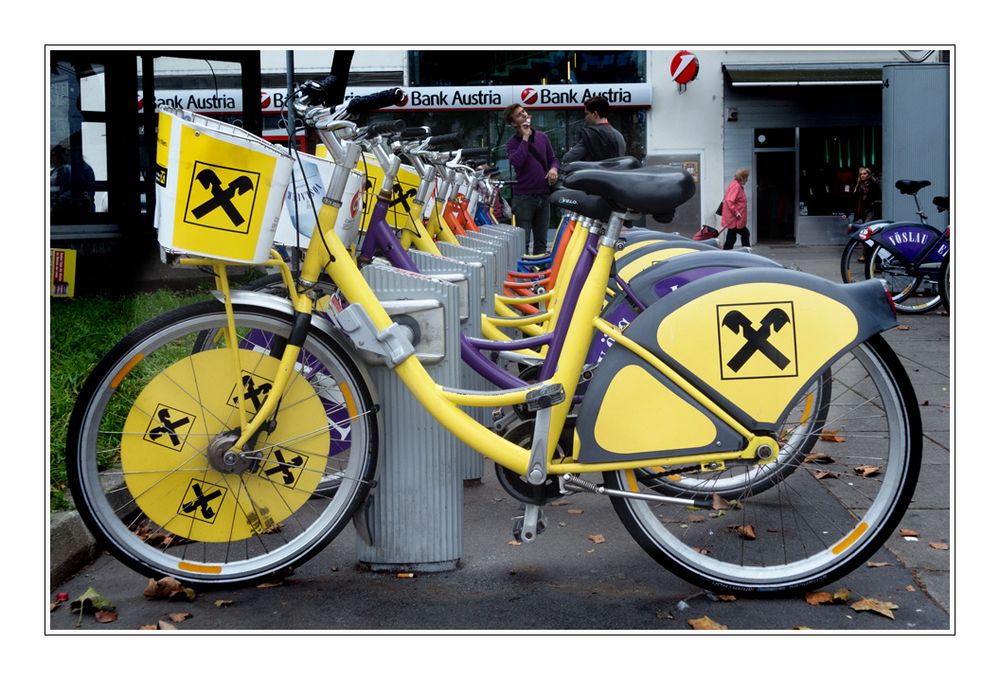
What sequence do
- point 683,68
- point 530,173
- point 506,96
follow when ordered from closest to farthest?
point 530,173 < point 506,96 < point 683,68

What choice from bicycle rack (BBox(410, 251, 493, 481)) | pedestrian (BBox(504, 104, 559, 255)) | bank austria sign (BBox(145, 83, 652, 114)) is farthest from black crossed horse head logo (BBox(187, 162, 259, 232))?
bank austria sign (BBox(145, 83, 652, 114))

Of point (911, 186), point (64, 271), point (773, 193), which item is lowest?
point (64, 271)

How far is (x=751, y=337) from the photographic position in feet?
11.1

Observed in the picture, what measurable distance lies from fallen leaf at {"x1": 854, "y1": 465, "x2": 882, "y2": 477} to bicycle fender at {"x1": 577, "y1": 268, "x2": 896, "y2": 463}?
0.58 m

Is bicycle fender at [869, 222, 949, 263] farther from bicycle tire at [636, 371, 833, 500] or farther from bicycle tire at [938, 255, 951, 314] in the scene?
bicycle tire at [636, 371, 833, 500]

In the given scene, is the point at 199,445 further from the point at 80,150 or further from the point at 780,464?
the point at 80,150

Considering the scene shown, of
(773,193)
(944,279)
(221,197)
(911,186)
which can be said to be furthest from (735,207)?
(221,197)

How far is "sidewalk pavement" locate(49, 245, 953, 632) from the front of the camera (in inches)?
133

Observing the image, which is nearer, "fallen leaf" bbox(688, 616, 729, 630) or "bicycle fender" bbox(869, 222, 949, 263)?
"fallen leaf" bbox(688, 616, 729, 630)

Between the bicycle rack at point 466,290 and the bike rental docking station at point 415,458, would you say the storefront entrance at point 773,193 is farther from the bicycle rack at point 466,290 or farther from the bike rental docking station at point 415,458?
the bike rental docking station at point 415,458

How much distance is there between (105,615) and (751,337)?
2.08 meters

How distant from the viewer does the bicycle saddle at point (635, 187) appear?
3375 millimetres

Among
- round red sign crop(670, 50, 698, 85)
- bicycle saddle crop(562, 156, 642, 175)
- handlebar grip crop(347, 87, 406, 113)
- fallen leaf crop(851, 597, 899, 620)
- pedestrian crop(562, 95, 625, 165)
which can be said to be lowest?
fallen leaf crop(851, 597, 899, 620)

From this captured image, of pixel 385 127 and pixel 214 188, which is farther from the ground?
pixel 385 127
